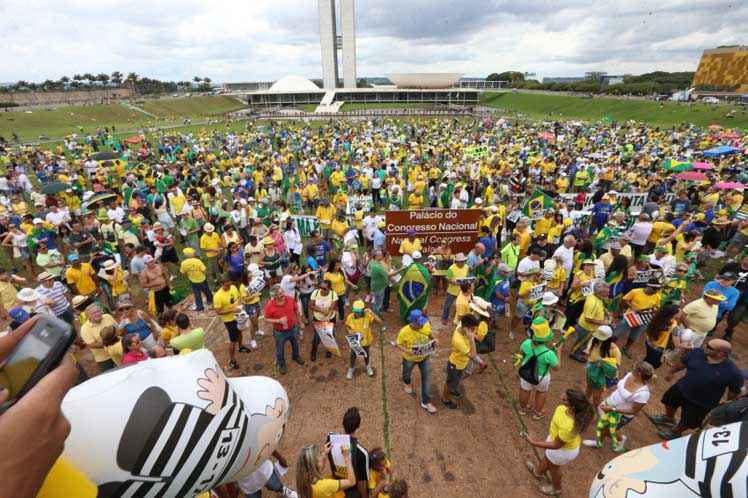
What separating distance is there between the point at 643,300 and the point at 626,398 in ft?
8.65

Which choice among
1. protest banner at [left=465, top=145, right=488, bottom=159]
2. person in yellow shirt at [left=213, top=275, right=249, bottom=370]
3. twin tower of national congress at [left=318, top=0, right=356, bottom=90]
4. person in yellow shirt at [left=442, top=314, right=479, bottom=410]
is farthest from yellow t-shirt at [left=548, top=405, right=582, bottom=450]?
twin tower of national congress at [left=318, top=0, right=356, bottom=90]

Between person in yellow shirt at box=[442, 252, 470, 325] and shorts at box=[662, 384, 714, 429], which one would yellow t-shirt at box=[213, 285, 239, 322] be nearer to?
person in yellow shirt at box=[442, 252, 470, 325]

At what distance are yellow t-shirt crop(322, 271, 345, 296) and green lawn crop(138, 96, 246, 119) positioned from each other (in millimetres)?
75740

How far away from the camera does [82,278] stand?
25.3 feet

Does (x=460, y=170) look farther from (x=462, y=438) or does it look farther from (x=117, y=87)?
(x=117, y=87)

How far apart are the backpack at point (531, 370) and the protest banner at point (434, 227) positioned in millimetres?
4229

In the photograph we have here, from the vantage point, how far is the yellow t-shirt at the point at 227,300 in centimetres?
662

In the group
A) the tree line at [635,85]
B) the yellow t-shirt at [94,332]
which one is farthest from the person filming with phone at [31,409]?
the tree line at [635,85]

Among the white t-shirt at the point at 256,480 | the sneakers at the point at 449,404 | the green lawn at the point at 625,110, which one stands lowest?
the sneakers at the point at 449,404

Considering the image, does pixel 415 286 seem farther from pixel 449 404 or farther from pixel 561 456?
pixel 561 456

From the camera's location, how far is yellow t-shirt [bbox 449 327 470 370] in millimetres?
5453

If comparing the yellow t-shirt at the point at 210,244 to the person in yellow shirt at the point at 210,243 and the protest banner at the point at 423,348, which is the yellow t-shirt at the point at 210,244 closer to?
the person in yellow shirt at the point at 210,243

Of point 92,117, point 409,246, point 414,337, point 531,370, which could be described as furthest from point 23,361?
point 92,117

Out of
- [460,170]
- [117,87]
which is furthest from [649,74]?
[117,87]
